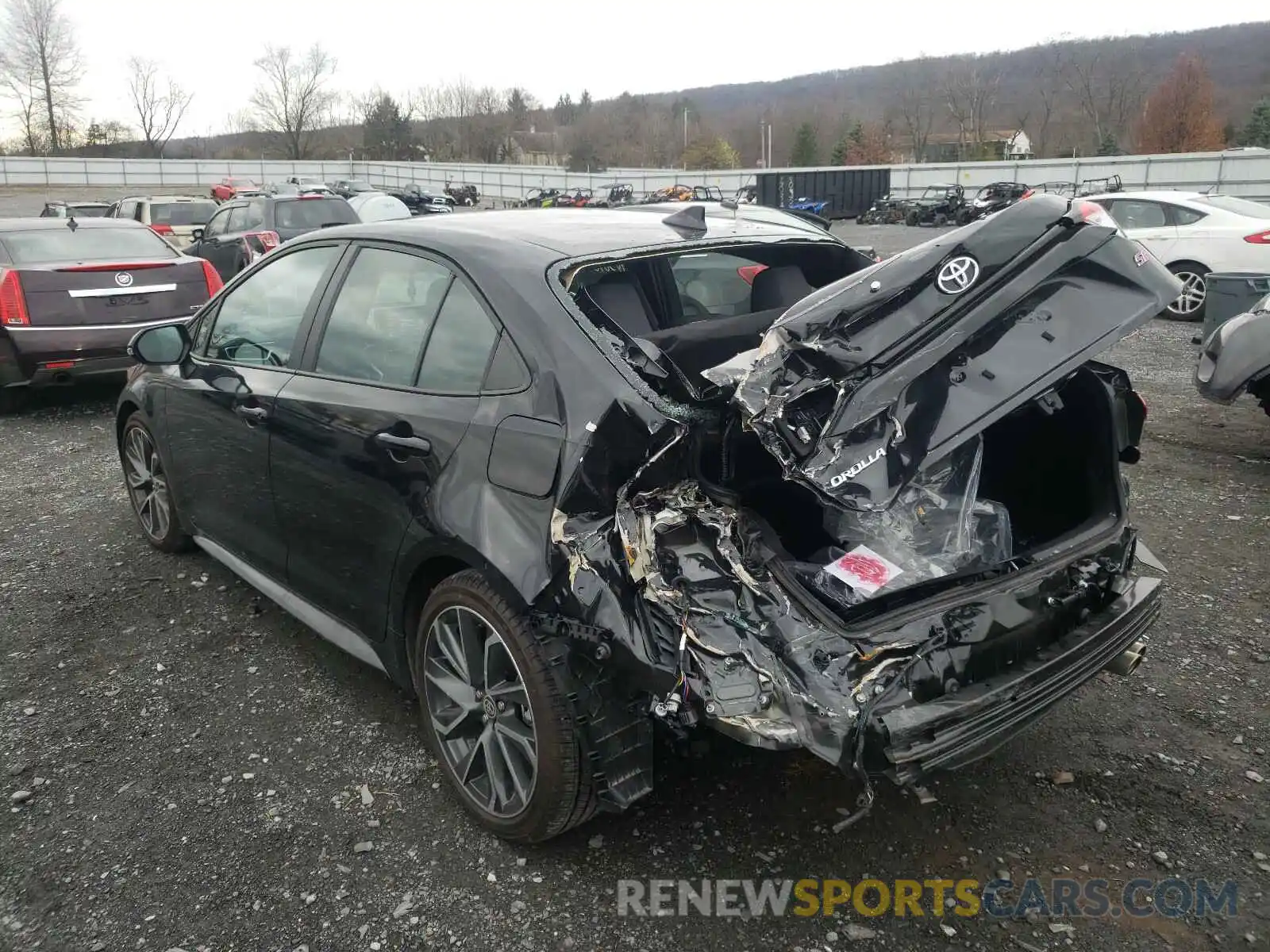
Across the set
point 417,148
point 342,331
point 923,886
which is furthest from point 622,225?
point 417,148

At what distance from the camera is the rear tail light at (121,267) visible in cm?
780

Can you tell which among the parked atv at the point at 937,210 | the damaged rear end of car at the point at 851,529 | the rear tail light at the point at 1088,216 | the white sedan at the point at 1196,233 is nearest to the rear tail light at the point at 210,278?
the damaged rear end of car at the point at 851,529

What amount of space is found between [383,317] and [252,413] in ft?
2.47

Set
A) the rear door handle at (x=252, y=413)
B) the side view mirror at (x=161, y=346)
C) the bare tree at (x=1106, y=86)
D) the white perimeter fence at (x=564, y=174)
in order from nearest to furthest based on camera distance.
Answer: the rear door handle at (x=252, y=413)
the side view mirror at (x=161, y=346)
the white perimeter fence at (x=564, y=174)
the bare tree at (x=1106, y=86)

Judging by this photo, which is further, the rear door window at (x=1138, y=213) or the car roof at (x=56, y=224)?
the rear door window at (x=1138, y=213)

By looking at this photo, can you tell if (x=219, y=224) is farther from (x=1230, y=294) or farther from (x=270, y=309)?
(x=1230, y=294)

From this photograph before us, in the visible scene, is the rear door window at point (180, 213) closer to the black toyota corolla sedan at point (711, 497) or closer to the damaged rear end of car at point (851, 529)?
the black toyota corolla sedan at point (711, 497)

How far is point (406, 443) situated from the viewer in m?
2.86

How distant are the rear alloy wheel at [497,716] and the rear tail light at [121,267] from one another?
6580 millimetres

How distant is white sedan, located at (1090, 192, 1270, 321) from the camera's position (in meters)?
11.2

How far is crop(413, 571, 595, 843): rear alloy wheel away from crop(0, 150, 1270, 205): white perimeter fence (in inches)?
1464

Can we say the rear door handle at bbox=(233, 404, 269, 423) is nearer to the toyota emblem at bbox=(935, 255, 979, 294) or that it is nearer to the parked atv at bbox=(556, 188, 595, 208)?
the toyota emblem at bbox=(935, 255, 979, 294)

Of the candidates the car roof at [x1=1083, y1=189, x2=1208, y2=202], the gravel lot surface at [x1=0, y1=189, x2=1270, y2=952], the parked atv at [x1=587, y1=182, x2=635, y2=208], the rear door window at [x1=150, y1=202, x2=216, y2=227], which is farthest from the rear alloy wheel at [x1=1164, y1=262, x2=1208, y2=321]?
the parked atv at [x1=587, y1=182, x2=635, y2=208]

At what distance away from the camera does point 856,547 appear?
2660 mm
